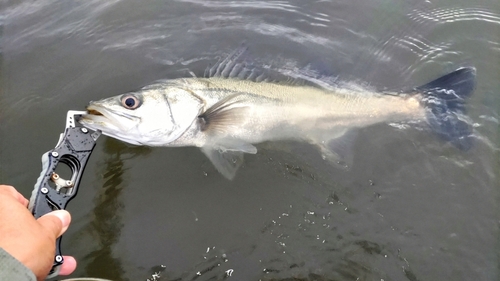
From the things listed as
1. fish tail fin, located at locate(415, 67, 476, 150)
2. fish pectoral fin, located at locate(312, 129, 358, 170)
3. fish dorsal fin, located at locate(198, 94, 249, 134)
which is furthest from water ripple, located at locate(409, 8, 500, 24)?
fish dorsal fin, located at locate(198, 94, 249, 134)

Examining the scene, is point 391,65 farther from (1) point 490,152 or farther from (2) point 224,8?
(2) point 224,8

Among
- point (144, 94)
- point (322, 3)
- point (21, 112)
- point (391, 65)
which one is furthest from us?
point (322, 3)

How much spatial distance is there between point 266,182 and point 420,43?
240 cm

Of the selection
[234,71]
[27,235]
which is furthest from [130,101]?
[27,235]

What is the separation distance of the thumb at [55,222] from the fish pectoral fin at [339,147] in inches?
82.7

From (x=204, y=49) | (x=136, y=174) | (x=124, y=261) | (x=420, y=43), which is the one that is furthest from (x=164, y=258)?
(x=420, y=43)

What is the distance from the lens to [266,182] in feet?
10.0

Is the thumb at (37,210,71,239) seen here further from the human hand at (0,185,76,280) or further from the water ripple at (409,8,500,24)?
the water ripple at (409,8,500,24)

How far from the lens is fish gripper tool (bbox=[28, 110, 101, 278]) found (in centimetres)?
192

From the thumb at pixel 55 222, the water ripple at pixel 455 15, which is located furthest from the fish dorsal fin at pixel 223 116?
the water ripple at pixel 455 15

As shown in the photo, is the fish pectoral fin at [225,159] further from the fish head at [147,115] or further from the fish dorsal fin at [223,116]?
the fish head at [147,115]

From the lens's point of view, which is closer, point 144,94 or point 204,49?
point 144,94

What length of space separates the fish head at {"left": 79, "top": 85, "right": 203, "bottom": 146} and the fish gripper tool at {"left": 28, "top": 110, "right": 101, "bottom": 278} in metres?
0.14

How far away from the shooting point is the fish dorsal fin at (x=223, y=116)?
310 cm
